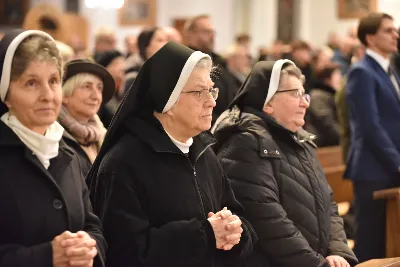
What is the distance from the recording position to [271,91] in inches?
165

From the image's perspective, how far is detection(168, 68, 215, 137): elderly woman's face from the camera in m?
3.31

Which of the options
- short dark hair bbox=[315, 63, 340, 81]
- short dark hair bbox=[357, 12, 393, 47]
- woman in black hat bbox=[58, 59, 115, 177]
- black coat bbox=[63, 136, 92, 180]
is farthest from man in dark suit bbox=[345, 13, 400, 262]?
short dark hair bbox=[315, 63, 340, 81]

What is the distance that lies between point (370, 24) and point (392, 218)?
65.2 inches

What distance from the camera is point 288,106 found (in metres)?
4.19

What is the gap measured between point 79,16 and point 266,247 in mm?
16363

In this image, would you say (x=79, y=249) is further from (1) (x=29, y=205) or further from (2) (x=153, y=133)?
(2) (x=153, y=133)

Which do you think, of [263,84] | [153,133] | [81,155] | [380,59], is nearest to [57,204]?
[153,133]

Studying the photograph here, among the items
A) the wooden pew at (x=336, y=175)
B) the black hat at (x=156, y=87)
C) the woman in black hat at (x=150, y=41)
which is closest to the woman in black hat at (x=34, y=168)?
the black hat at (x=156, y=87)

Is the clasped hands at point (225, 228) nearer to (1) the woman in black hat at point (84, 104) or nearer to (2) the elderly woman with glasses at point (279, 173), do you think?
(2) the elderly woman with glasses at point (279, 173)

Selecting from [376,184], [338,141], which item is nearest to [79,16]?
[338,141]

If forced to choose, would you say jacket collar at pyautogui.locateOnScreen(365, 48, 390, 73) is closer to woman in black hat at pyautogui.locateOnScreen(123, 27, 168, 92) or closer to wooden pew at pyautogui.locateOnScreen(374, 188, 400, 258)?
wooden pew at pyautogui.locateOnScreen(374, 188, 400, 258)

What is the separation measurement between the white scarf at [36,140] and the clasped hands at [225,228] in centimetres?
83

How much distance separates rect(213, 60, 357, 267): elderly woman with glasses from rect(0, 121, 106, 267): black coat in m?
1.39

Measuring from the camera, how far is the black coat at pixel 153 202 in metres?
3.09
